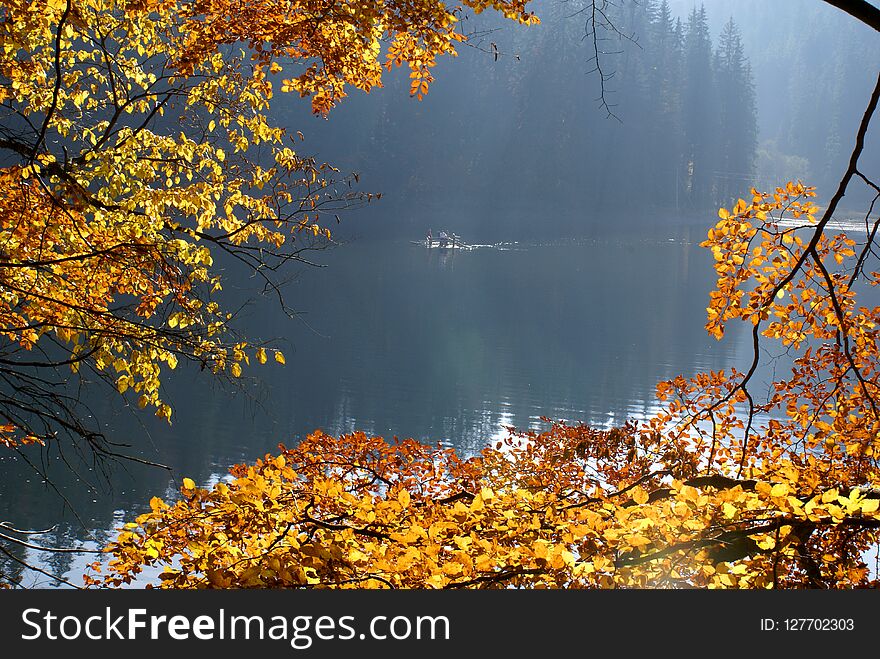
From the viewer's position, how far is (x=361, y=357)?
91.7 feet

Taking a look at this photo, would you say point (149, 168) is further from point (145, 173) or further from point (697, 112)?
point (697, 112)

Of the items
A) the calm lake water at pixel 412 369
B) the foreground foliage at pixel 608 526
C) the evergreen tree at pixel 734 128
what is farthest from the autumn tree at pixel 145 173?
the evergreen tree at pixel 734 128

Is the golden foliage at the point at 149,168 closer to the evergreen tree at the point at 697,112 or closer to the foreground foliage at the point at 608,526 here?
the foreground foliage at the point at 608,526

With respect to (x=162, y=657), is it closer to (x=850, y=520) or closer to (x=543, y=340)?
(x=850, y=520)

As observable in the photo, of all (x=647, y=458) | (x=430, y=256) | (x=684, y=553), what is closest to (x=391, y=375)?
(x=647, y=458)

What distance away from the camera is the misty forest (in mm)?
3527

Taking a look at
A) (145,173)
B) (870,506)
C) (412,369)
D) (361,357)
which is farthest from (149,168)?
(361,357)

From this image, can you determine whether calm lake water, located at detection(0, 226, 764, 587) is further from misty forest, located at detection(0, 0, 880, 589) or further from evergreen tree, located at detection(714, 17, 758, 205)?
evergreen tree, located at detection(714, 17, 758, 205)

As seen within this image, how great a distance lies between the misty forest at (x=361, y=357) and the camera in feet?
11.6

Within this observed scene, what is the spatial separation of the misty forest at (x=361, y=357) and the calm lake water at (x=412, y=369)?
0.14m

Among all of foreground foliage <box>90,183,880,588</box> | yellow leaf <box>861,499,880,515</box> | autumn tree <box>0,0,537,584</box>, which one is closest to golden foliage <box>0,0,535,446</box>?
autumn tree <box>0,0,537,584</box>

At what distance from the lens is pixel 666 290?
143 feet

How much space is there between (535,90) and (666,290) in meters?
48.1

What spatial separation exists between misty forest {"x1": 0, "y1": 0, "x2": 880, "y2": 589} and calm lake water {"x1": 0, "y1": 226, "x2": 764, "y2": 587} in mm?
145
